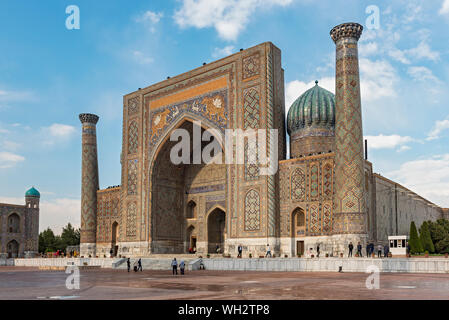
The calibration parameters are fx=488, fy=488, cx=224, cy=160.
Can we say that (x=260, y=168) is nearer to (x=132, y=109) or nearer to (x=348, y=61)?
(x=348, y=61)

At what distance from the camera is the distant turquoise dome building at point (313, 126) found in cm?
2148

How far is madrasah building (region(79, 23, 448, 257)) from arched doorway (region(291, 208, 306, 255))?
0.04 m

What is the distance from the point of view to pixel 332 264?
45.5ft

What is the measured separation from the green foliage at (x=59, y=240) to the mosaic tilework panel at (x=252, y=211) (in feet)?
101

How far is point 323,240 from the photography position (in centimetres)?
1789

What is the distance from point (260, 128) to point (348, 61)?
4302mm

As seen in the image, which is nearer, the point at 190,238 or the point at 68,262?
the point at 68,262

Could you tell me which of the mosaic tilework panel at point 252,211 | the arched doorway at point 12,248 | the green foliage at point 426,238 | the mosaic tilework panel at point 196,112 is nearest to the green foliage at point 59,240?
the arched doorway at point 12,248

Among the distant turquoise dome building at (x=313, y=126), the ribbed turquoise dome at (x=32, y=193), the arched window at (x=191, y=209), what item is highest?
the distant turquoise dome building at (x=313, y=126)

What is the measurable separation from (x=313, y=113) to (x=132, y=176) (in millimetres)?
10077

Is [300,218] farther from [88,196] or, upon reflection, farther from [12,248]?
[12,248]

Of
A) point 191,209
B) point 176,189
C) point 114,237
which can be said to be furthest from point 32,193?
point 191,209

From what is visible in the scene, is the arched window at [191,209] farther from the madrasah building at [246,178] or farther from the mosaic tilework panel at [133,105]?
the mosaic tilework panel at [133,105]
